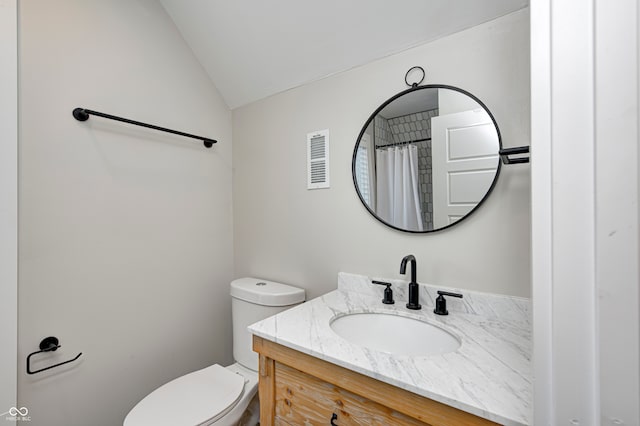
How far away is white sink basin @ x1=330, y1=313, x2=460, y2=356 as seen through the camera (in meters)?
1.00

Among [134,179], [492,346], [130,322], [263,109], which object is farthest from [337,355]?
[263,109]

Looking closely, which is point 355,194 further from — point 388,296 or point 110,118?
point 110,118

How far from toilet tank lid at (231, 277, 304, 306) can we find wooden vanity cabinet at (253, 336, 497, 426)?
1.45 ft

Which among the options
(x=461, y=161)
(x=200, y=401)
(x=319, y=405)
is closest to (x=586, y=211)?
(x=461, y=161)

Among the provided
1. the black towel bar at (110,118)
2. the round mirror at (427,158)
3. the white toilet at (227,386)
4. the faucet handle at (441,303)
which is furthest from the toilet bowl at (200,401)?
the black towel bar at (110,118)

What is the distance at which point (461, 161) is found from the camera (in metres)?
1.12

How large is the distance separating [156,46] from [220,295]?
1480 mm

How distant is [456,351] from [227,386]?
1.00 metres

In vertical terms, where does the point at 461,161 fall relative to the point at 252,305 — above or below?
above

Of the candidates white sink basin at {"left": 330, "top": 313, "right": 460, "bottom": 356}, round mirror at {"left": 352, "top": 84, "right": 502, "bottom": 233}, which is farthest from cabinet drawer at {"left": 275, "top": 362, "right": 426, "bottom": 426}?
round mirror at {"left": 352, "top": 84, "right": 502, "bottom": 233}

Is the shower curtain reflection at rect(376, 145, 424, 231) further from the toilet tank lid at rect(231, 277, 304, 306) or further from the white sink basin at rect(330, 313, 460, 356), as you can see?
the toilet tank lid at rect(231, 277, 304, 306)

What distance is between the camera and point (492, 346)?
0.84 meters

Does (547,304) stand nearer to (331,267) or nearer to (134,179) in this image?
(331,267)

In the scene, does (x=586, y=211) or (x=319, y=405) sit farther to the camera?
(x=319, y=405)
